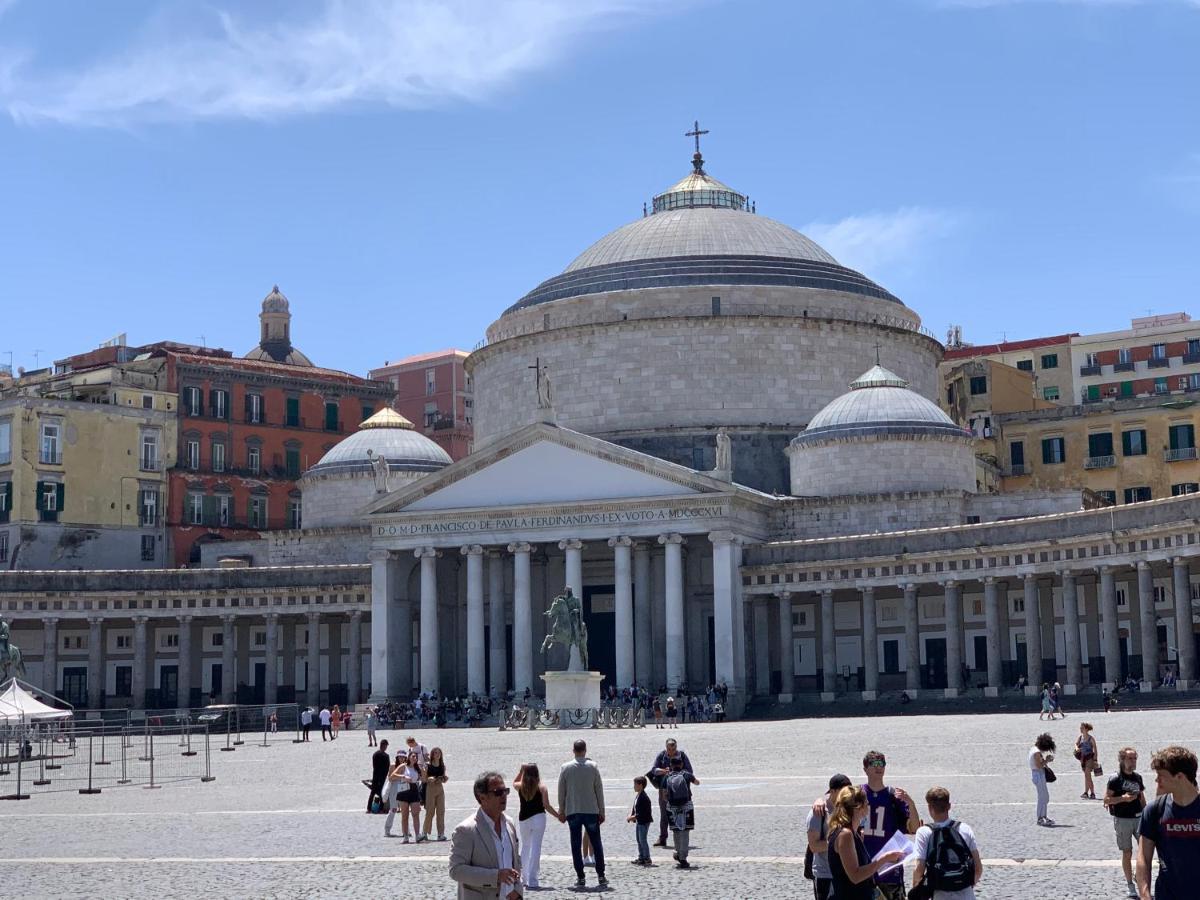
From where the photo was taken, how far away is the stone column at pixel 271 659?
8325 centimetres

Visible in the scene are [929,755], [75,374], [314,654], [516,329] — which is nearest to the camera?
[929,755]

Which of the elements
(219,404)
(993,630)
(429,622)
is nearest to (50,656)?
(429,622)

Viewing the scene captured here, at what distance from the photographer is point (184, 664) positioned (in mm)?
84000

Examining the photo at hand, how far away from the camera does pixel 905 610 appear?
7312cm

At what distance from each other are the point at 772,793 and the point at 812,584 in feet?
132

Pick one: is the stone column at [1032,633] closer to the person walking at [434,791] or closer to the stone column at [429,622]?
the stone column at [429,622]

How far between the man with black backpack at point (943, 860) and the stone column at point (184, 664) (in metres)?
71.6

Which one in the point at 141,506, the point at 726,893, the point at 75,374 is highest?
the point at 75,374

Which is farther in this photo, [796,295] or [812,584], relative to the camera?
[796,295]

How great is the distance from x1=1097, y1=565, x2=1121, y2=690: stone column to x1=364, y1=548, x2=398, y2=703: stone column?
93.9ft

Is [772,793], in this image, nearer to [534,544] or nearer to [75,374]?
[534,544]

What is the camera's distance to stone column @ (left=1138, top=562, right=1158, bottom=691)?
63.2 meters

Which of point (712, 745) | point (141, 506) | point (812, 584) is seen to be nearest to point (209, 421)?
point (141, 506)

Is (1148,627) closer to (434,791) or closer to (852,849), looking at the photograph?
(434,791)
